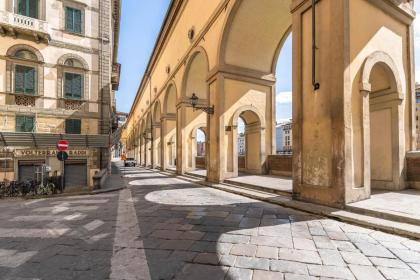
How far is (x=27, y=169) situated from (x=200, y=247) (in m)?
13.2

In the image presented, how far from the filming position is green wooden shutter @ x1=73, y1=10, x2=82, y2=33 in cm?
1342

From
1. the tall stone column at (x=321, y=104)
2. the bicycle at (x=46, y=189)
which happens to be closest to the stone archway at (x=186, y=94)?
the bicycle at (x=46, y=189)

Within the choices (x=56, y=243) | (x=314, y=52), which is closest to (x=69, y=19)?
(x=314, y=52)

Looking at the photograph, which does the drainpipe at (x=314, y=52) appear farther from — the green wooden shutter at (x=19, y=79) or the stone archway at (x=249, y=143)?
the green wooden shutter at (x=19, y=79)

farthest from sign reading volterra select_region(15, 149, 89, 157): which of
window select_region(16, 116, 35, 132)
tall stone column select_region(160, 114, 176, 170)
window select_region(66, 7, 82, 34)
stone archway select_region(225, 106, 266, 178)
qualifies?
stone archway select_region(225, 106, 266, 178)

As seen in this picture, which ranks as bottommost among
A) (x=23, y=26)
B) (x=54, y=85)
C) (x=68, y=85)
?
(x=54, y=85)

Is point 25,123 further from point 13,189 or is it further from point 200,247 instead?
point 200,247

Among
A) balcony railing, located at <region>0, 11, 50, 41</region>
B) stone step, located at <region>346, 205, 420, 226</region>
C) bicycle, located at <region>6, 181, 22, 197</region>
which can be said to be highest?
balcony railing, located at <region>0, 11, 50, 41</region>

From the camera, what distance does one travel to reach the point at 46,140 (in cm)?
1212

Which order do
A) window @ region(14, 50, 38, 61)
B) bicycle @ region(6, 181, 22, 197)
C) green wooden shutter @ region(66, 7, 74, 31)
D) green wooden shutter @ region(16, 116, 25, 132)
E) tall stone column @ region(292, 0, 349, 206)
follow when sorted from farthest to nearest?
green wooden shutter @ region(66, 7, 74, 31), window @ region(14, 50, 38, 61), green wooden shutter @ region(16, 116, 25, 132), bicycle @ region(6, 181, 22, 197), tall stone column @ region(292, 0, 349, 206)

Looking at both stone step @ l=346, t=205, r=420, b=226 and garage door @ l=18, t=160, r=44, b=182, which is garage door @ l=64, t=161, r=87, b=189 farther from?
stone step @ l=346, t=205, r=420, b=226

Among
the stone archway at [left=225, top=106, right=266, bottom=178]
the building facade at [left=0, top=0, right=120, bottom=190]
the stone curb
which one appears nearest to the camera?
the stone curb

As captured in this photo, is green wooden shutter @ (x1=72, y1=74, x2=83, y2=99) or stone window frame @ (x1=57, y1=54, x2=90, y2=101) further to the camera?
green wooden shutter @ (x1=72, y1=74, x2=83, y2=99)

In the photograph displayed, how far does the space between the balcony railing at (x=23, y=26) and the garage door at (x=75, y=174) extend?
7087 millimetres
